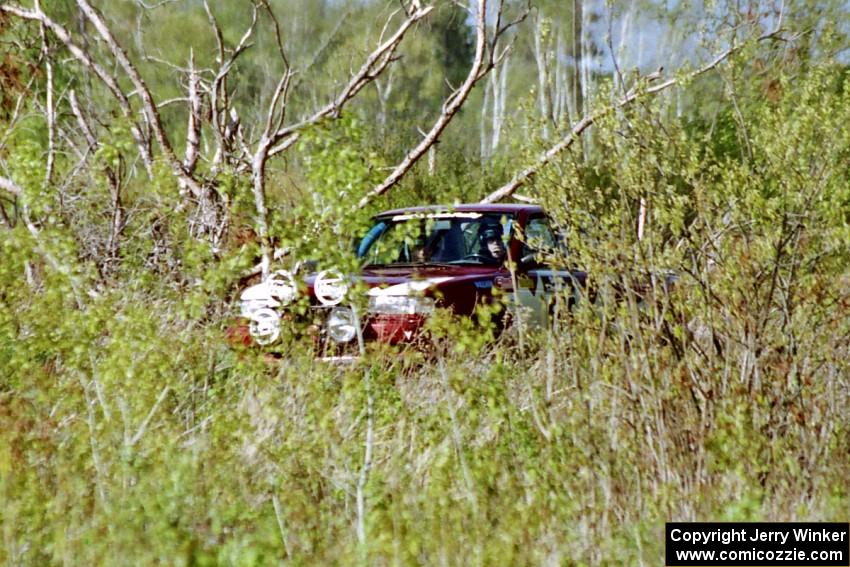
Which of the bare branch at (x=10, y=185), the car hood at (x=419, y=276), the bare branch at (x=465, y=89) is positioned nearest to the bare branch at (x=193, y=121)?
the bare branch at (x=10, y=185)

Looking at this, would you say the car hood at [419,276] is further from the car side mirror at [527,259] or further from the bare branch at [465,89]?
the bare branch at [465,89]

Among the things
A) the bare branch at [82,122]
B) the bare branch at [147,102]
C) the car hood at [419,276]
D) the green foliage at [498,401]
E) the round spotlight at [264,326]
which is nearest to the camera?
the green foliage at [498,401]

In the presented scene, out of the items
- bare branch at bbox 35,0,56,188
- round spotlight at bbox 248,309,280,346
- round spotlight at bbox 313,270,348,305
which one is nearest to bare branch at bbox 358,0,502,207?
bare branch at bbox 35,0,56,188

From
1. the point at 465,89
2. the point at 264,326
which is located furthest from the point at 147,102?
the point at 264,326

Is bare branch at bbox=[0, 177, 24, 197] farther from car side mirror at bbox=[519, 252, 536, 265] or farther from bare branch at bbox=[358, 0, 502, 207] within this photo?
car side mirror at bbox=[519, 252, 536, 265]

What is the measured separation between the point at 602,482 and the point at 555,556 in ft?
2.43

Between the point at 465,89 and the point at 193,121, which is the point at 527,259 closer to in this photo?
the point at 465,89

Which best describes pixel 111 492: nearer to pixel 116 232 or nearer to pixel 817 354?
pixel 817 354

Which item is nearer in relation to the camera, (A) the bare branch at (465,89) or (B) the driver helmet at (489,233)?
(B) the driver helmet at (489,233)

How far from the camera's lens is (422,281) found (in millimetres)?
8094

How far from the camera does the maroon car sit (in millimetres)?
6555

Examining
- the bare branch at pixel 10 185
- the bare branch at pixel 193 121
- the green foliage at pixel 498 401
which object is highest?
the bare branch at pixel 193 121

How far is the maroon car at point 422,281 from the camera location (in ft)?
21.5

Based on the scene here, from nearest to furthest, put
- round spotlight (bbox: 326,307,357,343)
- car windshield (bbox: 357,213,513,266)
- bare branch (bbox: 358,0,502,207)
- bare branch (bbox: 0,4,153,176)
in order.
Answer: round spotlight (bbox: 326,307,357,343) < car windshield (bbox: 357,213,513,266) < bare branch (bbox: 0,4,153,176) < bare branch (bbox: 358,0,502,207)
